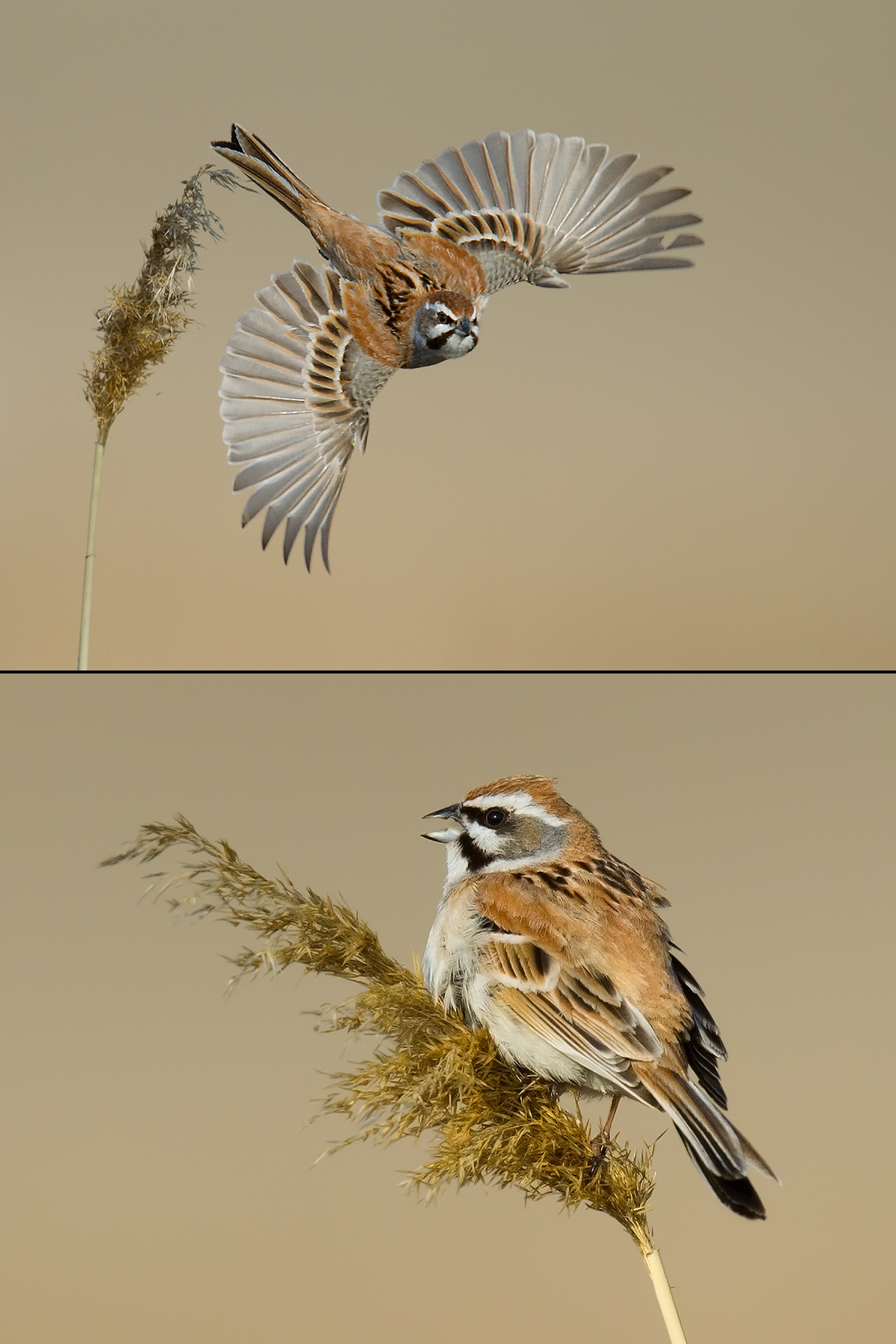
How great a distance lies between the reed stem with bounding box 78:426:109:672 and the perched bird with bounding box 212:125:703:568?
16 centimetres

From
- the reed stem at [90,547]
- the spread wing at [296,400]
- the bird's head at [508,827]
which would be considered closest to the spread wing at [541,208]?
the spread wing at [296,400]

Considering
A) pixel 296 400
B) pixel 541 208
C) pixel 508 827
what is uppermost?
pixel 541 208

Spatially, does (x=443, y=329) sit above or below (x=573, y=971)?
above

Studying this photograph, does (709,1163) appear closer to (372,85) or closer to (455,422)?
(455,422)

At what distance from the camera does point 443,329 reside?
4.21 ft

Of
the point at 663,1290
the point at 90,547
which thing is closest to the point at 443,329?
the point at 90,547

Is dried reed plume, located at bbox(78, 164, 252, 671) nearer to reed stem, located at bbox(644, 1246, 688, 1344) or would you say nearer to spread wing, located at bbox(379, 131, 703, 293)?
spread wing, located at bbox(379, 131, 703, 293)

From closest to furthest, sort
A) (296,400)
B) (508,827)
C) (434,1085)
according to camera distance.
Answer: (434,1085)
(508,827)
(296,400)

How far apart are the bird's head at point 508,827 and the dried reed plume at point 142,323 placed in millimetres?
509

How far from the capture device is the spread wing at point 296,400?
125cm

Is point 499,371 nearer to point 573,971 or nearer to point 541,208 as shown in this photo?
point 541,208

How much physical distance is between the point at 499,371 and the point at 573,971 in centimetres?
70

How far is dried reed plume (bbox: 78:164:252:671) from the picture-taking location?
130 centimetres

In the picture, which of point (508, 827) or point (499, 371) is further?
point (499, 371)
